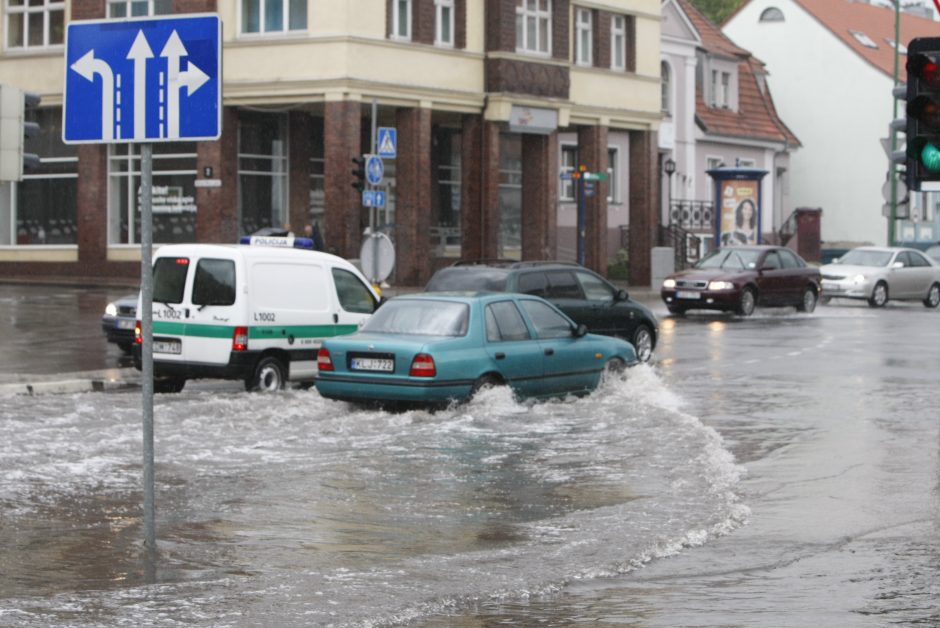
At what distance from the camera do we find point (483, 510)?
11.1 m

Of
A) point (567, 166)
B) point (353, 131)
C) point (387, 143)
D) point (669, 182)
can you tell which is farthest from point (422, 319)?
point (669, 182)

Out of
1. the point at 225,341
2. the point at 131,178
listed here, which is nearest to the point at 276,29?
the point at 131,178

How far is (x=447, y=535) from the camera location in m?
10.2

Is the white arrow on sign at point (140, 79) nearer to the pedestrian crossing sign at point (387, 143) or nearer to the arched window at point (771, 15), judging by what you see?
the pedestrian crossing sign at point (387, 143)

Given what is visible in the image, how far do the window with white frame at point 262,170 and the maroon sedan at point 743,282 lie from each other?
37.6ft

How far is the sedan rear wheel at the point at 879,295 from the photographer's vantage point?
1623 inches

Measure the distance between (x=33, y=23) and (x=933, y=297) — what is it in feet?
80.0

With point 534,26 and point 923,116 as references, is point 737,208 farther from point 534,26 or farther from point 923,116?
point 923,116

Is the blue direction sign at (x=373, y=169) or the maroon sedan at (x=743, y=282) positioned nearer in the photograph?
the blue direction sign at (x=373, y=169)

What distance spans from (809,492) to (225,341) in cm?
832

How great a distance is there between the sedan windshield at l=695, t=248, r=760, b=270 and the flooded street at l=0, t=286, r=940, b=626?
17.1m

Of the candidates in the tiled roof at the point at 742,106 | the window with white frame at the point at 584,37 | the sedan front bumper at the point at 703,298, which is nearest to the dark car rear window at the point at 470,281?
the sedan front bumper at the point at 703,298

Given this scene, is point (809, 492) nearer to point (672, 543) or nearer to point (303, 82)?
point (672, 543)

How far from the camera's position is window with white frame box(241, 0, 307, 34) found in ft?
128
